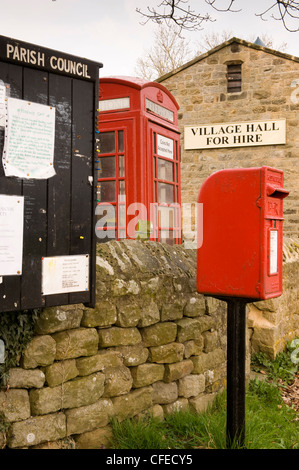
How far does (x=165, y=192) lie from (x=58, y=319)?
3338 millimetres

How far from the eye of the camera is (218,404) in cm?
410

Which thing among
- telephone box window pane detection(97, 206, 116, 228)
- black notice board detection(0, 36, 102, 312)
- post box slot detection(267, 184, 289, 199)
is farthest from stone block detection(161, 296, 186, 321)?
telephone box window pane detection(97, 206, 116, 228)

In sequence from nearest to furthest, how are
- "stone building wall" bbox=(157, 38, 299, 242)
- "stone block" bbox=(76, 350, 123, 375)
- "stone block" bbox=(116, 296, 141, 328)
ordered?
"stone block" bbox=(76, 350, 123, 375), "stone block" bbox=(116, 296, 141, 328), "stone building wall" bbox=(157, 38, 299, 242)

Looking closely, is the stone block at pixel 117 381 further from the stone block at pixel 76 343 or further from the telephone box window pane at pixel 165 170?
the telephone box window pane at pixel 165 170

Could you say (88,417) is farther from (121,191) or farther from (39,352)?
(121,191)

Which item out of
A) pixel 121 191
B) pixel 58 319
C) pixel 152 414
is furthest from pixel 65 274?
pixel 121 191

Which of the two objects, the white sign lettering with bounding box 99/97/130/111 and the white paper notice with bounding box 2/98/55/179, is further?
the white sign lettering with bounding box 99/97/130/111

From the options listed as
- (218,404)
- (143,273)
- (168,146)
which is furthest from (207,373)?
(168,146)

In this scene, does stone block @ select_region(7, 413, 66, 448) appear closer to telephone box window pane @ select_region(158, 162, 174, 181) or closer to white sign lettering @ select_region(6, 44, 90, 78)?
white sign lettering @ select_region(6, 44, 90, 78)

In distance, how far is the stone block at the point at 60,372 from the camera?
9.59ft

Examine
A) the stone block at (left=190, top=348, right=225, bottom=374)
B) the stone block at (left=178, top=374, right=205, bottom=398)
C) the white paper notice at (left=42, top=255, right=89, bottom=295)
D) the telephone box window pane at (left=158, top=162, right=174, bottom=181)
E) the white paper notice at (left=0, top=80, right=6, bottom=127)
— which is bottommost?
the stone block at (left=178, top=374, right=205, bottom=398)

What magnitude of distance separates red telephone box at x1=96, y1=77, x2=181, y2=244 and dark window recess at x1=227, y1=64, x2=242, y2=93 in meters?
5.68

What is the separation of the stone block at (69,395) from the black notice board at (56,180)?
53cm

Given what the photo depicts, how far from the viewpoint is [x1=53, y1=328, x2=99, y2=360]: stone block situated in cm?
300
